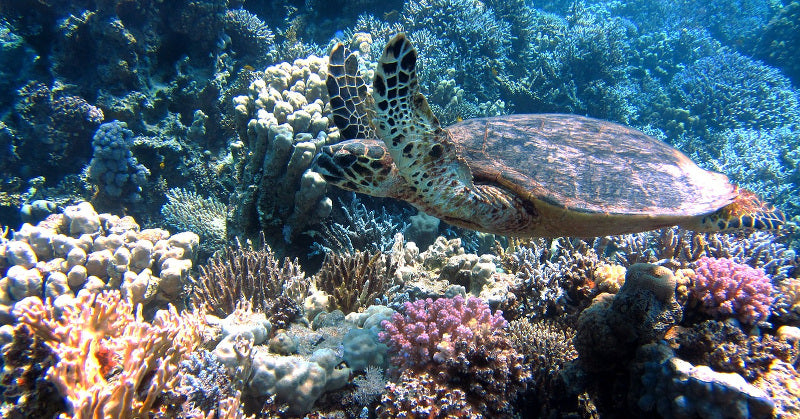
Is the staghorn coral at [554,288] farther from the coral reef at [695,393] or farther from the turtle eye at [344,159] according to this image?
the turtle eye at [344,159]

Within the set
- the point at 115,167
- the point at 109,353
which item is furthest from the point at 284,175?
the point at 115,167

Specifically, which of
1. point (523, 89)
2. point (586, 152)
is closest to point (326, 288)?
point (586, 152)

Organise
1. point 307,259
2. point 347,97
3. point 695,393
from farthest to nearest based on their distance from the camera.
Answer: point 307,259
point 347,97
point 695,393

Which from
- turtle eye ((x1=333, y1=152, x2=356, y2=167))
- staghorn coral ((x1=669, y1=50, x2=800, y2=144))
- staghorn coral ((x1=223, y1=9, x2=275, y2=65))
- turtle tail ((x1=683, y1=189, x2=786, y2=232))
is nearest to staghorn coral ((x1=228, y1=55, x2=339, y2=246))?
turtle eye ((x1=333, y1=152, x2=356, y2=167))

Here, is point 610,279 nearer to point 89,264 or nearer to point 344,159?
point 344,159

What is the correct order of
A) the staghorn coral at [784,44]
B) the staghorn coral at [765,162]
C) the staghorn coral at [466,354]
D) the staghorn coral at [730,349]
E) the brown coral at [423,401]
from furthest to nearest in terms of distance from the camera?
the staghorn coral at [784,44] < the staghorn coral at [765,162] < the staghorn coral at [466,354] < the brown coral at [423,401] < the staghorn coral at [730,349]

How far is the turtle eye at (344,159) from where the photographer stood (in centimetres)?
265

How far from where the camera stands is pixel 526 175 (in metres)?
2.88

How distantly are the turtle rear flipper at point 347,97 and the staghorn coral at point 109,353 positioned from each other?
2184 mm

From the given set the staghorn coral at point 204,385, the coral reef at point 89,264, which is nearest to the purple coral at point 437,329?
the staghorn coral at point 204,385

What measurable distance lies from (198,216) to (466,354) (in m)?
4.50

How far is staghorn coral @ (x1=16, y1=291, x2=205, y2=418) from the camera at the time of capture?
1707 millimetres

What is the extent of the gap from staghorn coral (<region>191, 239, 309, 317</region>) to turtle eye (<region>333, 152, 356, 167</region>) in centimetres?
131

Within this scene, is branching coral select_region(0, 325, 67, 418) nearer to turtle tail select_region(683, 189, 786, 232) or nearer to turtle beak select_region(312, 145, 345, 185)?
turtle beak select_region(312, 145, 345, 185)
